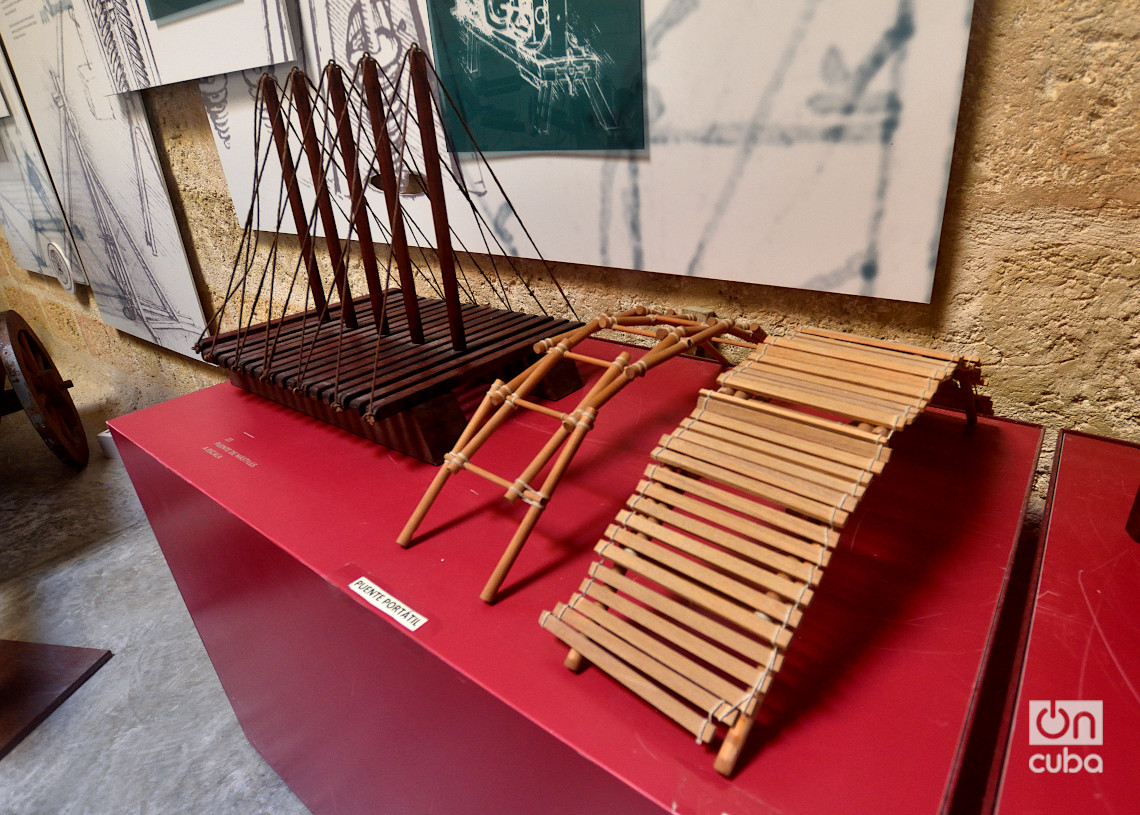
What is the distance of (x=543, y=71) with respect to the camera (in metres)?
1.30

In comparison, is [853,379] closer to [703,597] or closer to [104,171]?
[703,597]

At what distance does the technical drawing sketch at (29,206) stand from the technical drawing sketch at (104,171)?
0.11 metres

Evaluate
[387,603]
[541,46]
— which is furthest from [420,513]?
[541,46]

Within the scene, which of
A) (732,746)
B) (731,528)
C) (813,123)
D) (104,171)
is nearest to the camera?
(732,746)

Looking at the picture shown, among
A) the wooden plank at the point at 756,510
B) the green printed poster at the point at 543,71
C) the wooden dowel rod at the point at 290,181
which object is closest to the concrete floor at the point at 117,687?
the wooden dowel rod at the point at 290,181

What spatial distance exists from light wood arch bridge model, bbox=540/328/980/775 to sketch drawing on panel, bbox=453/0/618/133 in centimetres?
74

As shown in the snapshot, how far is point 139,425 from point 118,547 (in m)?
1.55

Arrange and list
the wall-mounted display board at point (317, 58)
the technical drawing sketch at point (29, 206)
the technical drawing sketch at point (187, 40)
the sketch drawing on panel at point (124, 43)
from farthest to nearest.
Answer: the technical drawing sketch at point (29, 206) < the sketch drawing on panel at point (124, 43) < the technical drawing sketch at point (187, 40) < the wall-mounted display board at point (317, 58)

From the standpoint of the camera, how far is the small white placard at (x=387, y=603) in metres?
0.74

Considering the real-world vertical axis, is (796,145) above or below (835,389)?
above

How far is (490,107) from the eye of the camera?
141 cm

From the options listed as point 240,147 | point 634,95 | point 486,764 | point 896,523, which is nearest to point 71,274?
point 240,147

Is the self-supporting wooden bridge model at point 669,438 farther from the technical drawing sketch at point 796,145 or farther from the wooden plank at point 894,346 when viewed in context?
the technical drawing sketch at point 796,145

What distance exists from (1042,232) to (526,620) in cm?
91
